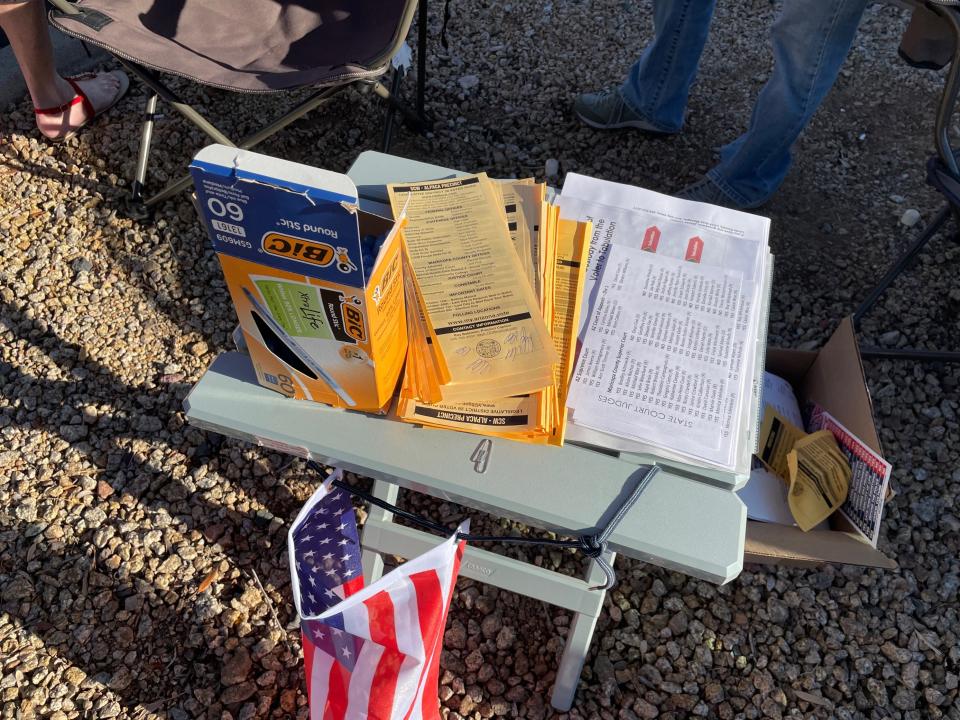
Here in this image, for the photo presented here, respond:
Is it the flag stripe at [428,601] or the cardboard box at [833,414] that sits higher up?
the flag stripe at [428,601]

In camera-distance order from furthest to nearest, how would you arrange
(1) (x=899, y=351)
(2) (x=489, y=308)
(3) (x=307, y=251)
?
(1) (x=899, y=351) → (2) (x=489, y=308) → (3) (x=307, y=251)

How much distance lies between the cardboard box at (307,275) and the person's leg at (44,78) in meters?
1.68

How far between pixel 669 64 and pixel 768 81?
31 cm

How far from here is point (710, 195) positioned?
2.18 meters

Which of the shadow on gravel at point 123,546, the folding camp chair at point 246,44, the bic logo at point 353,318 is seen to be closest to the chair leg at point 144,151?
the folding camp chair at point 246,44

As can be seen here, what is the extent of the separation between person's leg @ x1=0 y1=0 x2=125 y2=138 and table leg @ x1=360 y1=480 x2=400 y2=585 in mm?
1754

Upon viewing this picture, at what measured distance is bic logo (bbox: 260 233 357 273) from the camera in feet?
2.48

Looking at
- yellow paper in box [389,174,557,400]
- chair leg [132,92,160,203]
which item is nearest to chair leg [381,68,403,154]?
chair leg [132,92,160,203]

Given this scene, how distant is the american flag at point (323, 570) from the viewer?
3.02 feet

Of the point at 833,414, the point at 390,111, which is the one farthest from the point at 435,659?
the point at 390,111

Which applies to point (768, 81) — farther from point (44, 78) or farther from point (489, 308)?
point (44, 78)

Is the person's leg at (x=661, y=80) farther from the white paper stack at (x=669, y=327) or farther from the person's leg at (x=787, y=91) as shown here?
the white paper stack at (x=669, y=327)

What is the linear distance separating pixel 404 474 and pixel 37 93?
6.66ft

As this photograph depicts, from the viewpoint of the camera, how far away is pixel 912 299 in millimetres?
2062
